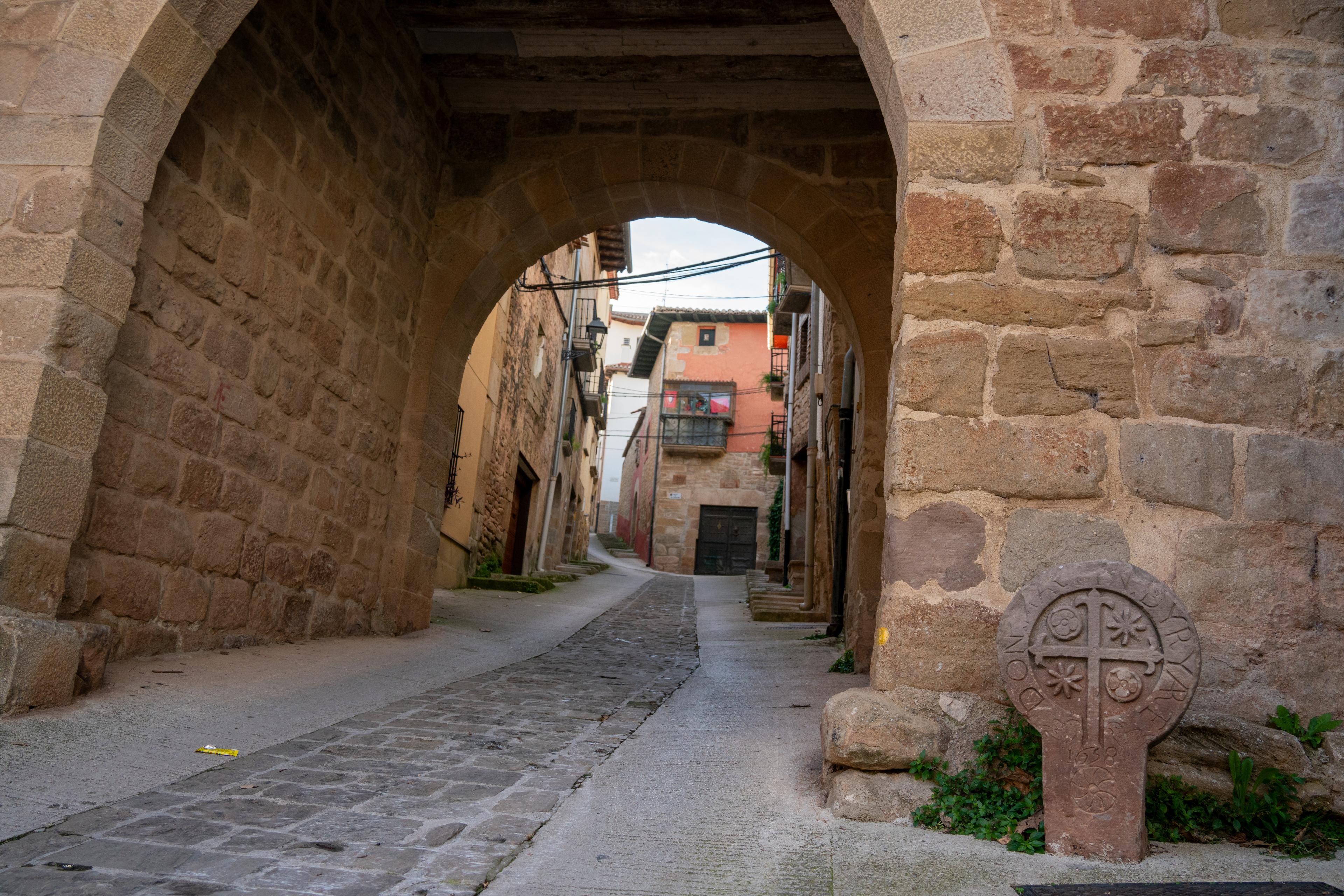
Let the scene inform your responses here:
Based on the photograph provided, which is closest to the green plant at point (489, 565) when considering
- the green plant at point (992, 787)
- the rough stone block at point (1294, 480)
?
the green plant at point (992, 787)

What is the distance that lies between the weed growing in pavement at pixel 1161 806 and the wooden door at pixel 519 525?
1090 cm

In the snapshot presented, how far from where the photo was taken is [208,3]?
3.01 meters

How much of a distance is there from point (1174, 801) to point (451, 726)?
2071 millimetres

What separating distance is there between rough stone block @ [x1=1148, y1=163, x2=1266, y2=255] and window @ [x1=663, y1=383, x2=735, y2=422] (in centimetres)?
2250

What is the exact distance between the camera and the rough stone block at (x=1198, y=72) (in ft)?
7.95

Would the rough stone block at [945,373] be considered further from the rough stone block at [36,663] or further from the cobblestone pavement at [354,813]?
the rough stone block at [36,663]

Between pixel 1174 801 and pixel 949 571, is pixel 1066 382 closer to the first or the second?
pixel 949 571

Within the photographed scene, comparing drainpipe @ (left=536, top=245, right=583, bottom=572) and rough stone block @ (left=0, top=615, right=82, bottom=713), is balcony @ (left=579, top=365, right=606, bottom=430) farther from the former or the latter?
rough stone block @ (left=0, top=615, right=82, bottom=713)

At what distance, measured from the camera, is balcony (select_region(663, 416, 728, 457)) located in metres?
24.6

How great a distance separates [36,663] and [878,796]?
86.4 inches

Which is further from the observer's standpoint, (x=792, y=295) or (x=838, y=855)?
(x=792, y=295)

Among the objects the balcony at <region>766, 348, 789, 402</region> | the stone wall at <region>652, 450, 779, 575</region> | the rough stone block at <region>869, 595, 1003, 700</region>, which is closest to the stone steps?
the rough stone block at <region>869, 595, 1003, 700</region>

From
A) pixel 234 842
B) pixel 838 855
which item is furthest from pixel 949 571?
pixel 234 842

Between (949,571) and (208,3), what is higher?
(208,3)
